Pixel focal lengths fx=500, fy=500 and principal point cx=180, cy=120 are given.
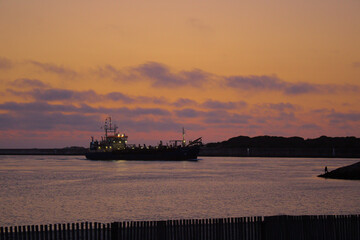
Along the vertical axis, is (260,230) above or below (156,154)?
below

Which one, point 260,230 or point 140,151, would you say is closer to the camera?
point 260,230

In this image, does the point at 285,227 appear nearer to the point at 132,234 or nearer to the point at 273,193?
the point at 132,234

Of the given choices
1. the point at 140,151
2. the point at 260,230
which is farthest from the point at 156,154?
the point at 260,230

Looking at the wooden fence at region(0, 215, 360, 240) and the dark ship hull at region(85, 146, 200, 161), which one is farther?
the dark ship hull at region(85, 146, 200, 161)

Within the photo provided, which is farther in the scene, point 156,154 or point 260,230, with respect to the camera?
point 156,154

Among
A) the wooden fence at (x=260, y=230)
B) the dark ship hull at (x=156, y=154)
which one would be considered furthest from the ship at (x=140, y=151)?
the wooden fence at (x=260, y=230)

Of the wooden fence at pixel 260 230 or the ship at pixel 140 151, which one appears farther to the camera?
the ship at pixel 140 151

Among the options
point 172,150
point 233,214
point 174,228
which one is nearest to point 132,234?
point 174,228

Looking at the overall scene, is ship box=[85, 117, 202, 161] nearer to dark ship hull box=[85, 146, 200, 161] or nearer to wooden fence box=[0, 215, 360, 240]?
dark ship hull box=[85, 146, 200, 161]

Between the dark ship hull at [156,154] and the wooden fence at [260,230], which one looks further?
the dark ship hull at [156,154]

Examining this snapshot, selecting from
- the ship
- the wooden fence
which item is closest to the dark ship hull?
the ship

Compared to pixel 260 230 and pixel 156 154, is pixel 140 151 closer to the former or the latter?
pixel 156 154

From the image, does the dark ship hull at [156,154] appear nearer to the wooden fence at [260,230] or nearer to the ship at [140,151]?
the ship at [140,151]

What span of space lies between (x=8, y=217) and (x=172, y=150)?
139744mm
